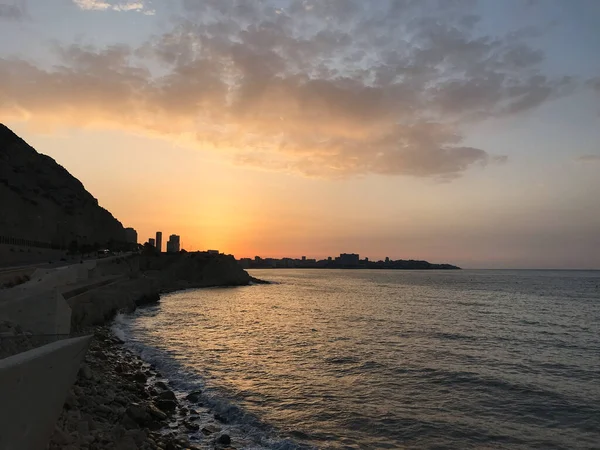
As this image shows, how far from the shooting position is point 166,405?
15445mm

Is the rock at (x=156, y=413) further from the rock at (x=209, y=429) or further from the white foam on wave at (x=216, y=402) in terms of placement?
the white foam on wave at (x=216, y=402)

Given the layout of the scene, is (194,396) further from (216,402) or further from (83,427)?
(83,427)

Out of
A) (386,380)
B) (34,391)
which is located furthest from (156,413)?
(386,380)

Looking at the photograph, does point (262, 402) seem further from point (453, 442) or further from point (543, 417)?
point (543, 417)

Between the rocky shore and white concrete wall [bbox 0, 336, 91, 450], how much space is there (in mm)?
1102

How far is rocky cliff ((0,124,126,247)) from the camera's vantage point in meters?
83.7

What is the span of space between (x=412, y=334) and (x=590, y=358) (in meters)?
12.0

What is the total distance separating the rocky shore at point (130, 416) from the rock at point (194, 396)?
38 millimetres

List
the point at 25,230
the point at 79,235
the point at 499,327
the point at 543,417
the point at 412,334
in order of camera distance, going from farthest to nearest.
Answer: the point at 79,235 < the point at 25,230 < the point at 499,327 < the point at 412,334 < the point at 543,417

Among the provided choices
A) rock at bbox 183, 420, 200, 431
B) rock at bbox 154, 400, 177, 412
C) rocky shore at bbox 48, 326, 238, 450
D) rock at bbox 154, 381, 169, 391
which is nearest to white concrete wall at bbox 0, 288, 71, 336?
rocky shore at bbox 48, 326, 238, 450

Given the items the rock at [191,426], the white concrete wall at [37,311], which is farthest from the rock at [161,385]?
Result: the white concrete wall at [37,311]

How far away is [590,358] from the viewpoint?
27.3 metres

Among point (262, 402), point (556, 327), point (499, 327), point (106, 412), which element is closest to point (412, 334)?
point (499, 327)

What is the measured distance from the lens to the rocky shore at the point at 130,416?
10164mm
